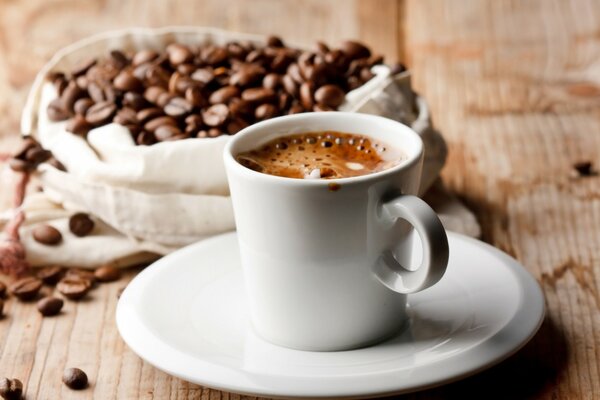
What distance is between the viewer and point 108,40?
1941 mm

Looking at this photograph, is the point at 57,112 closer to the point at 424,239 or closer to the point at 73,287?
the point at 73,287

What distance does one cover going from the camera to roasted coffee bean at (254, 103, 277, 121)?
1.55 meters

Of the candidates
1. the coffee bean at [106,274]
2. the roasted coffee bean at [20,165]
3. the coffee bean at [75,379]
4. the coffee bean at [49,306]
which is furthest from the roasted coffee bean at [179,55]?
the coffee bean at [75,379]

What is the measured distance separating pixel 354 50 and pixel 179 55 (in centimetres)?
34

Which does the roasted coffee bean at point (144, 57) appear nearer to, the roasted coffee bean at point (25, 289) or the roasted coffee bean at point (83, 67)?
the roasted coffee bean at point (83, 67)

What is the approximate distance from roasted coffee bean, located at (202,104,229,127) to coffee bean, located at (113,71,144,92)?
0.18 meters

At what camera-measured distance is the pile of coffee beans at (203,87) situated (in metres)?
1.57

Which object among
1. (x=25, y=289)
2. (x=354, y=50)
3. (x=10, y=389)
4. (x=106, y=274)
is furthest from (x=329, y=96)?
(x=10, y=389)

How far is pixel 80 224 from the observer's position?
62.0 inches

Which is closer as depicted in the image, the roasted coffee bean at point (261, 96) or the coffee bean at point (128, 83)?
the roasted coffee bean at point (261, 96)

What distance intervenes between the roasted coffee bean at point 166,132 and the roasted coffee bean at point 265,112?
137 millimetres

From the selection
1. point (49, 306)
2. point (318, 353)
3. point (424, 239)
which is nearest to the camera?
point (424, 239)

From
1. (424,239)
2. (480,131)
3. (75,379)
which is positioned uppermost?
(424,239)

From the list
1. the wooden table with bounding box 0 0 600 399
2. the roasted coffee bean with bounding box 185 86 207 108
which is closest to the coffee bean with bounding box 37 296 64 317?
the wooden table with bounding box 0 0 600 399
